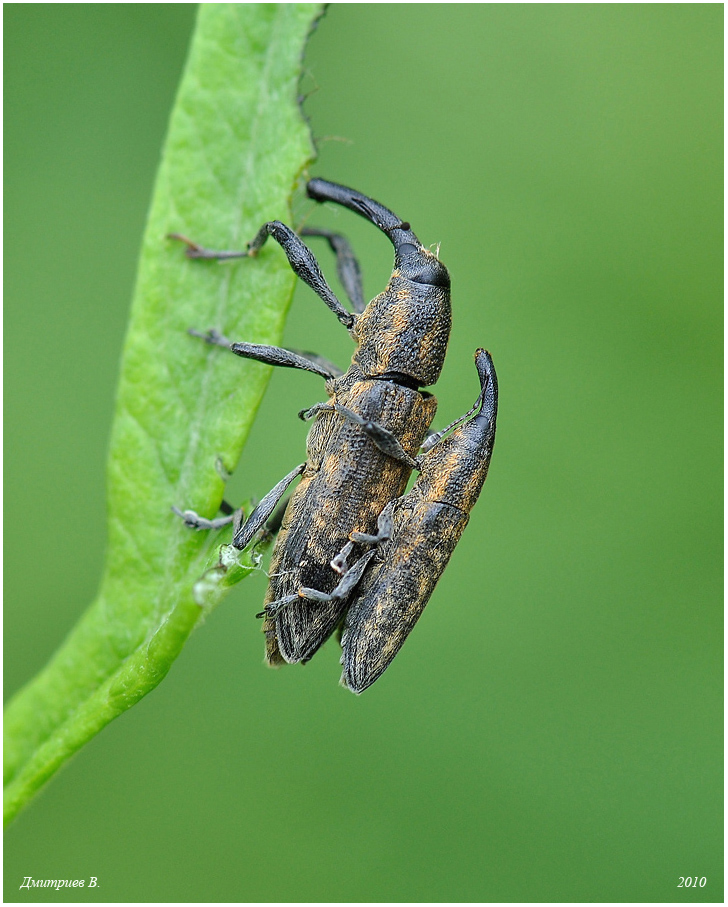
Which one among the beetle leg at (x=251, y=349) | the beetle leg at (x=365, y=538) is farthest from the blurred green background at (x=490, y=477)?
the beetle leg at (x=251, y=349)

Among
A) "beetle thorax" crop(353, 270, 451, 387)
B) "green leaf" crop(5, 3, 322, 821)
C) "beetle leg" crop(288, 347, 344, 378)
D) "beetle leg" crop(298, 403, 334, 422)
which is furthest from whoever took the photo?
"beetle leg" crop(288, 347, 344, 378)

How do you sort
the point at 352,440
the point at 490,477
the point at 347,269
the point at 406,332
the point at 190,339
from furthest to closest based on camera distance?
the point at 490,477
the point at 347,269
the point at 406,332
the point at 352,440
the point at 190,339

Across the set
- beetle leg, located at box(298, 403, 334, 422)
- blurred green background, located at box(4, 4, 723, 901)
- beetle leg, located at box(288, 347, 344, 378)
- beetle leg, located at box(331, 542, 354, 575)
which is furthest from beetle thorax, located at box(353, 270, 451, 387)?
blurred green background, located at box(4, 4, 723, 901)

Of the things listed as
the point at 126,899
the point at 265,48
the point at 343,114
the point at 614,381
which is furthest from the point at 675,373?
the point at 126,899

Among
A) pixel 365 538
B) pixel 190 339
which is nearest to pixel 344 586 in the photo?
pixel 365 538

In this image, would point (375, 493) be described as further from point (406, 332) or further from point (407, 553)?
point (406, 332)

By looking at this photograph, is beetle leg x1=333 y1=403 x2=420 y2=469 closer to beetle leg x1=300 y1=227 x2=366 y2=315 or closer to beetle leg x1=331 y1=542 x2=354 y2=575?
beetle leg x1=331 y1=542 x2=354 y2=575

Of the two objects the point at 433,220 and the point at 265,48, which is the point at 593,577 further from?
the point at 265,48
